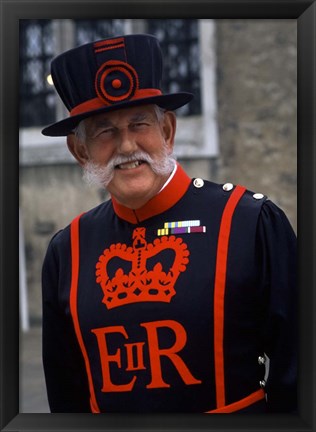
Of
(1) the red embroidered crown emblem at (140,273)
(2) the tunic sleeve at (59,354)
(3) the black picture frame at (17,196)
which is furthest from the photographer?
(2) the tunic sleeve at (59,354)

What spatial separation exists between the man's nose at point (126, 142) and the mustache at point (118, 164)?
0.6 inches

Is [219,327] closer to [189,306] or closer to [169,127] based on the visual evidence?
[189,306]

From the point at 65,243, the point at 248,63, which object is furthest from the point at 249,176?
the point at 65,243

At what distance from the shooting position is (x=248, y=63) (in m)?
9.02

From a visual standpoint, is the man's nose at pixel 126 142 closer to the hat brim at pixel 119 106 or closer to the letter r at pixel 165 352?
the hat brim at pixel 119 106

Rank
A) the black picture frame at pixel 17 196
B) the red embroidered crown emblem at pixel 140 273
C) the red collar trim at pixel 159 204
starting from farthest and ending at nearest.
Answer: the red collar trim at pixel 159 204
the red embroidered crown emblem at pixel 140 273
the black picture frame at pixel 17 196

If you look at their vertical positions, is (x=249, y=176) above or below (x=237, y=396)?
above

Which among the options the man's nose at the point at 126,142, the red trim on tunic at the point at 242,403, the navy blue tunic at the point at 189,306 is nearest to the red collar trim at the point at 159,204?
the navy blue tunic at the point at 189,306

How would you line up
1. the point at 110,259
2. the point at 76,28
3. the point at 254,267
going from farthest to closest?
the point at 76,28
the point at 110,259
the point at 254,267

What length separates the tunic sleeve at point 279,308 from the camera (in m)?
2.00

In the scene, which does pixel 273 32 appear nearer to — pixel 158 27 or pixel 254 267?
pixel 158 27

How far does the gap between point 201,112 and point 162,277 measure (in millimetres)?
7474

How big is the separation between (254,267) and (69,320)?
0.60m

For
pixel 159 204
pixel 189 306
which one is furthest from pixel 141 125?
pixel 189 306
